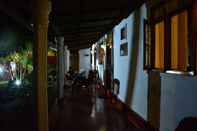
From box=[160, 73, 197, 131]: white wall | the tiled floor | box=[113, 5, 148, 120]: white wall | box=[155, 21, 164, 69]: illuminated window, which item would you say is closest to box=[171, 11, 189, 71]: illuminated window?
box=[160, 73, 197, 131]: white wall

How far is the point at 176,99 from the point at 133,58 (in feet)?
11.6

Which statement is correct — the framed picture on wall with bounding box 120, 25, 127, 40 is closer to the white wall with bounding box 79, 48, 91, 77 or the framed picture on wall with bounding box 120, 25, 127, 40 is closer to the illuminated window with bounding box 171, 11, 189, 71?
the illuminated window with bounding box 171, 11, 189, 71

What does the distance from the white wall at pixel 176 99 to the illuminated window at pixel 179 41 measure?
0.69ft

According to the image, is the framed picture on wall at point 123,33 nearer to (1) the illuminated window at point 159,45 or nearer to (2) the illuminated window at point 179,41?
(1) the illuminated window at point 159,45

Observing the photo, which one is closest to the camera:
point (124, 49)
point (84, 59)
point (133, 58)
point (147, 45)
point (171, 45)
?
point (171, 45)

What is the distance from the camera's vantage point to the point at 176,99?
4582mm

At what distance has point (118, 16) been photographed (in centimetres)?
898

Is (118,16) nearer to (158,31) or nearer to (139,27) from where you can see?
(139,27)

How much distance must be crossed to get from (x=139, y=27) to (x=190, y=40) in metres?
3.20

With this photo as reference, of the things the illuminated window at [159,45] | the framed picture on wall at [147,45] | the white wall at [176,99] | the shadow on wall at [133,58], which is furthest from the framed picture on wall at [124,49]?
the white wall at [176,99]

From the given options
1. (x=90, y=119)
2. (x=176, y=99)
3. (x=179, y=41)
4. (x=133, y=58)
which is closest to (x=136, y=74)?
(x=133, y=58)

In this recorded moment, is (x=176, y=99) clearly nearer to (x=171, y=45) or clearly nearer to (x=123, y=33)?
(x=171, y=45)

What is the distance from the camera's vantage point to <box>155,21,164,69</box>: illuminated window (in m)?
5.61

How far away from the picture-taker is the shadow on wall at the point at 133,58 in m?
7.47
